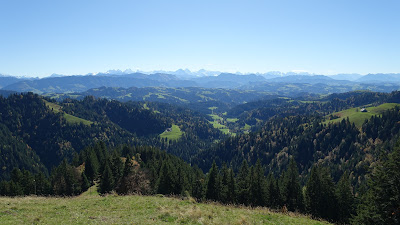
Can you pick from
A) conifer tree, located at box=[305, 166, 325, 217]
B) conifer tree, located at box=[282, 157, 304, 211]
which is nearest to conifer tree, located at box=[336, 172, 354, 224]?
conifer tree, located at box=[305, 166, 325, 217]

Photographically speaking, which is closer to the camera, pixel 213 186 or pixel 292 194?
pixel 213 186

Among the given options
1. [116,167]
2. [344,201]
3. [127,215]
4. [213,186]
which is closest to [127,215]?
[127,215]

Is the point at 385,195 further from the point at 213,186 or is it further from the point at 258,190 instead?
the point at 213,186

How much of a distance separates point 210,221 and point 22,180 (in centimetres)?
8851

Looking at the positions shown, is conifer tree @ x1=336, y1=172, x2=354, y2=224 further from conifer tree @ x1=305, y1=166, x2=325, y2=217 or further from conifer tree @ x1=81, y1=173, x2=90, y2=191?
conifer tree @ x1=81, y1=173, x2=90, y2=191

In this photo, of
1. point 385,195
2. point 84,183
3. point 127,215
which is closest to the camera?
point 127,215

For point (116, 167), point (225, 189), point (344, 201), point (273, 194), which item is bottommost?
point (273, 194)

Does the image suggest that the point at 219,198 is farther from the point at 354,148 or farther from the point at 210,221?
the point at 354,148

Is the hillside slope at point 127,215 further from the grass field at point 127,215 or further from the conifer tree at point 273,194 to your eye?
the conifer tree at point 273,194

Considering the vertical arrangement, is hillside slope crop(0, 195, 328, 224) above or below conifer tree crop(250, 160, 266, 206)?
above

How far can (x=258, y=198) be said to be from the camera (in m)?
65.1

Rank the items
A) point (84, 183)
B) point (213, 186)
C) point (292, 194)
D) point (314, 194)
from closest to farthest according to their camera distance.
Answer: point (314, 194) → point (213, 186) → point (292, 194) → point (84, 183)

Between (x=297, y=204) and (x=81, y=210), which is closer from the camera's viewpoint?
(x=81, y=210)

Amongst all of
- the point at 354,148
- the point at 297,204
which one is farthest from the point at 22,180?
the point at 354,148
